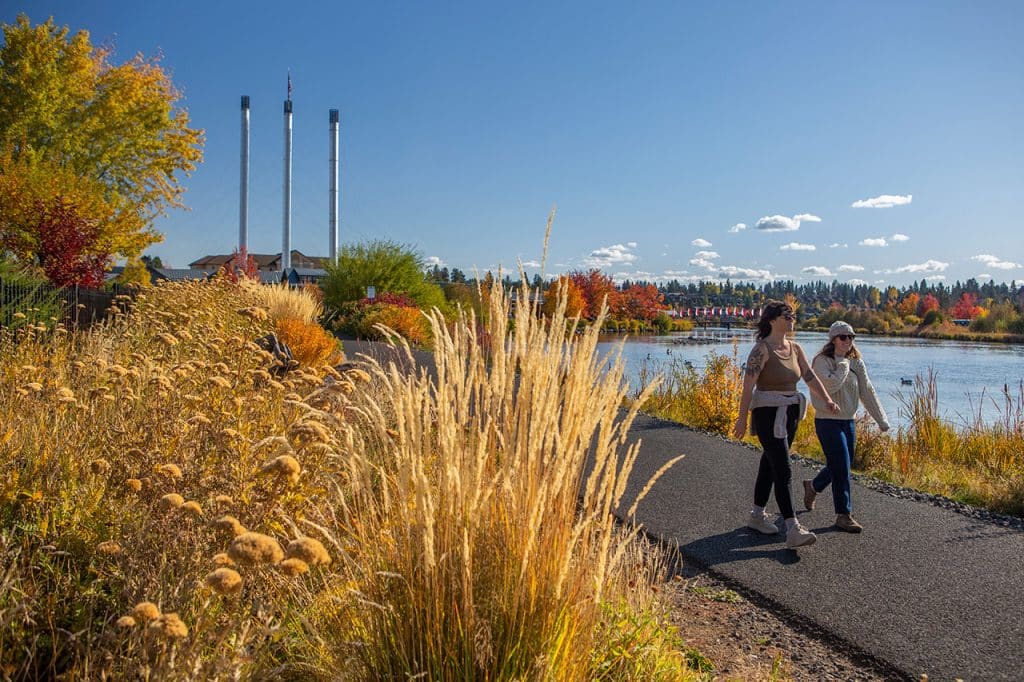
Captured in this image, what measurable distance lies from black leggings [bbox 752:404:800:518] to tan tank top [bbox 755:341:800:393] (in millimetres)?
179

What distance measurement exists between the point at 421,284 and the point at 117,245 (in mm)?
11721

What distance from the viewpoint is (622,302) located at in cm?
6538

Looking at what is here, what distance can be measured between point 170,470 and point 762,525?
15.0 ft

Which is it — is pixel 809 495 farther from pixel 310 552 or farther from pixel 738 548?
pixel 310 552

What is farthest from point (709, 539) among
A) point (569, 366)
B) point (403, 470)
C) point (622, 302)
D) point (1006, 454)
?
point (622, 302)

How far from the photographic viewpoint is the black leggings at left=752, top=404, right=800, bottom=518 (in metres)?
5.29

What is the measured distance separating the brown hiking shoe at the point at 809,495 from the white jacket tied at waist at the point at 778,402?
1.10 meters

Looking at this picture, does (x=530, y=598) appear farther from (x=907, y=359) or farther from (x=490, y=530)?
(x=907, y=359)

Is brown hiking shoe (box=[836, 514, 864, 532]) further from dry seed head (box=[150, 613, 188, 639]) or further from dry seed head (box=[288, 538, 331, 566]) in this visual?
dry seed head (box=[150, 613, 188, 639])

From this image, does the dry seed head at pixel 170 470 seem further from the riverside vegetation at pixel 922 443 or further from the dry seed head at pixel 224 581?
the riverside vegetation at pixel 922 443

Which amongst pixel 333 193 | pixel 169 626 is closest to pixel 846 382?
pixel 169 626

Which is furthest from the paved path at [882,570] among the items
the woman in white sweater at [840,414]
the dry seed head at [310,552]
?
the dry seed head at [310,552]

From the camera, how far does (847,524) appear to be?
5.61m

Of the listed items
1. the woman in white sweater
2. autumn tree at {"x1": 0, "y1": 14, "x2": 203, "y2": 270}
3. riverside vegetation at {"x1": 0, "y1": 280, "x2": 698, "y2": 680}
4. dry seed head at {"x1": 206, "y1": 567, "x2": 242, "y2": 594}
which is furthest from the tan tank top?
autumn tree at {"x1": 0, "y1": 14, "x2": 203, "y2": 270}
